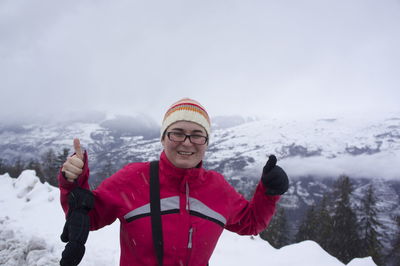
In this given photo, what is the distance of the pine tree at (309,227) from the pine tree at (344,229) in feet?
12.7

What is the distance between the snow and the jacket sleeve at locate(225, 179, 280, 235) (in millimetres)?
4479

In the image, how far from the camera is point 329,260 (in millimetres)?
6594

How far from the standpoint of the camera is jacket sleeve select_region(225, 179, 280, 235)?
8.68ft

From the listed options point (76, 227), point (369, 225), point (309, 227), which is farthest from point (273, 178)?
point (309, 227)

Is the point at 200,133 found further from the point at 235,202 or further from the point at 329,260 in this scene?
the point at 329,260

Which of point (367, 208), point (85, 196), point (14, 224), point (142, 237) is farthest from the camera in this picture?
point (367, 208)

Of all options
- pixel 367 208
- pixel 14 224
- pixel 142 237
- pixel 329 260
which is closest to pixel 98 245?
pixel 14 224

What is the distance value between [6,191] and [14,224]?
7.03 metres

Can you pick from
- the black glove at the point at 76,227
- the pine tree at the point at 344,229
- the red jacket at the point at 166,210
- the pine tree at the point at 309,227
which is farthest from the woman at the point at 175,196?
the pine tree at the point at 309,227

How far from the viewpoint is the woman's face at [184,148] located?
2.26 meters

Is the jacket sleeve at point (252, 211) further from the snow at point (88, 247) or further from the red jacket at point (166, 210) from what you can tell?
the snow at point (88, 247)

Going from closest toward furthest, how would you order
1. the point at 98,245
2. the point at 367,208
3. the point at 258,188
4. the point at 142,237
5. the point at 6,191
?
the point at 142,237, the point at 258,188, the point at 98,245, the point at 6,191, the point at 367,208

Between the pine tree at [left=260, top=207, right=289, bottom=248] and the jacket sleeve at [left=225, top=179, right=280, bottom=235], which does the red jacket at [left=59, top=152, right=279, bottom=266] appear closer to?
the jacket sleeve at [left=225, top=179, right=280, bottom=235]

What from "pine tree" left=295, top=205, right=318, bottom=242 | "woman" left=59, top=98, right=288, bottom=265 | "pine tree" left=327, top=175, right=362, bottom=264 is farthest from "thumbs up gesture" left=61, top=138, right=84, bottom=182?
"pine tree" left=295, top=205, right=318, bottom=242
